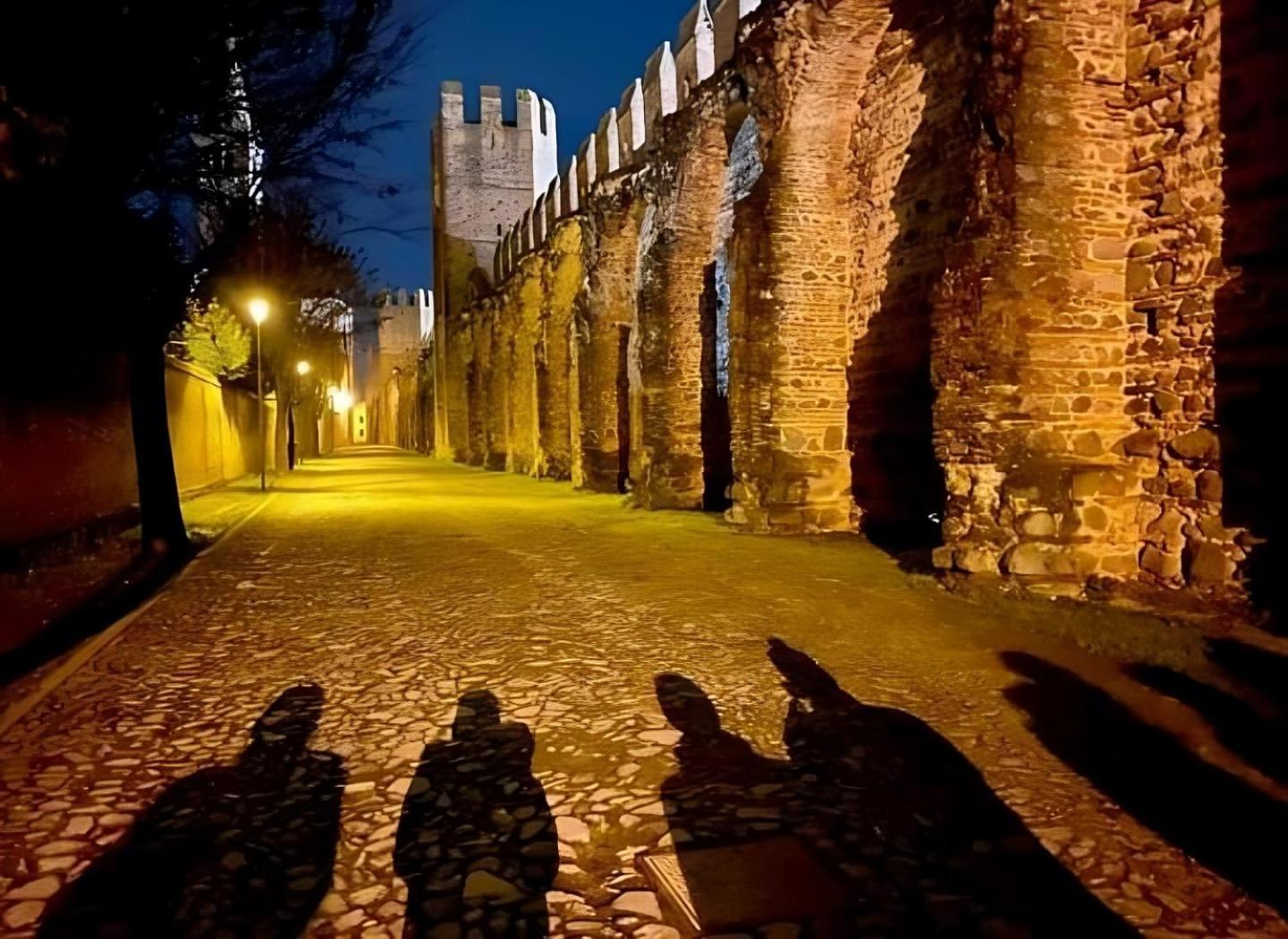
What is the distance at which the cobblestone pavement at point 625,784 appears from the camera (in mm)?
2553

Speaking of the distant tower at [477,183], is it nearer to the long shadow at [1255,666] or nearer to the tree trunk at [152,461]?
the tree trunk at [152,461]

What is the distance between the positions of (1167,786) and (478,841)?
2.70m

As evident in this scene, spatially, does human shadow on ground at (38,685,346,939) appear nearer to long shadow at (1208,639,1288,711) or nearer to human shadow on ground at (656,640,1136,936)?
human shadow on ground at (656,640,1136,936)

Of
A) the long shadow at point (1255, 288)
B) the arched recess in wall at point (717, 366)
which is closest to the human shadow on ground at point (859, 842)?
the long shadow at point (1255, 288)

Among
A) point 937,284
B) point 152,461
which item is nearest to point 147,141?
point 152,461

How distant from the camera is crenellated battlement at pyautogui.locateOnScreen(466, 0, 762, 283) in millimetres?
13516

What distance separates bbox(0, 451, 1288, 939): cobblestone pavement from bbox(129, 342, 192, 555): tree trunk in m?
3.68

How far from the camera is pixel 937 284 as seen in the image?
7477 mm

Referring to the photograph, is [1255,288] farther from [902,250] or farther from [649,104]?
[649,104]

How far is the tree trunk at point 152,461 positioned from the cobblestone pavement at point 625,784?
3685 mm

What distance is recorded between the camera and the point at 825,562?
8.81m

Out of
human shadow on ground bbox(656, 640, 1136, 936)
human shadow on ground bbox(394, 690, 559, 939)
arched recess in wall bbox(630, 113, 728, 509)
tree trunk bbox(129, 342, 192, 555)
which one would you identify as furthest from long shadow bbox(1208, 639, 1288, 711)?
tree trunk bbox(129, 342, 192, 555)

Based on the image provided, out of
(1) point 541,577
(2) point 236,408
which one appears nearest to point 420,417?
(2) point 236,408

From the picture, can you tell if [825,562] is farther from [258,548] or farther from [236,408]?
[236,408]
